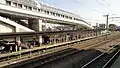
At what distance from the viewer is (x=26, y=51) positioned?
71.9ft

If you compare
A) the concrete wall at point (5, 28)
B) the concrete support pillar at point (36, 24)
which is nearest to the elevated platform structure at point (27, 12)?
the concrete support pillar at point (36, 24)

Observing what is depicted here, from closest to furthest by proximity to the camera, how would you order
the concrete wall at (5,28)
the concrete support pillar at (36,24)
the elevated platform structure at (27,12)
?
the concrete wall at (5,28) → the elevated platform structure at (27,12) → the concrete support pillar at (36,24)

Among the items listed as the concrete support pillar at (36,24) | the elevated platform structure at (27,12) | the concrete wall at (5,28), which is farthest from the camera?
the concrete support pillar at (36,24)

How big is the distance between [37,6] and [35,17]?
4511mm

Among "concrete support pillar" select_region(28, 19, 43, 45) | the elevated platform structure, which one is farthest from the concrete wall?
"concrete support pillar" select_region(28, 19, 43, 45)

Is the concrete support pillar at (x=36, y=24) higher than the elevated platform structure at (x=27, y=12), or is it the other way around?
the elevated platform structure at (x=27, y=12)

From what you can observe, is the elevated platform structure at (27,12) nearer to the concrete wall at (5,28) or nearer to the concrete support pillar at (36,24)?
the concrete support pillar at (36,24)

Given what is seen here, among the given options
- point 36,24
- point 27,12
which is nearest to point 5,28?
point 27,12

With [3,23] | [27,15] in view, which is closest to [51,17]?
[27,15]

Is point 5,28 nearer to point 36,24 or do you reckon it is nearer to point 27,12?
point 27,12

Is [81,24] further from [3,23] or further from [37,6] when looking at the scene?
[3,23]

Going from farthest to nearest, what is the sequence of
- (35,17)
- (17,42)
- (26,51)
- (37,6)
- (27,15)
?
(37,6) → (35,17) → (27,15) → (17,42) → (26,51)

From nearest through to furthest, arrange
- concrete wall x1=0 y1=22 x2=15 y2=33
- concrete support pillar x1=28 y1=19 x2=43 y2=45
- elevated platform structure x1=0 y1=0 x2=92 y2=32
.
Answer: concrete wall x1=0 y1=22 x2=15 y2=33 < elevated platform structure x1=0 y1=0 x2=92 y2=32 < concrete support pillar x1=28 y1=19 x2=43 y2=45

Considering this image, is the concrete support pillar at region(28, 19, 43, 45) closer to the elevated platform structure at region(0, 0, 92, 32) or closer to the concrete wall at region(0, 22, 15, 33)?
the elevated platform structure at region(0, 0, 92, 32)
